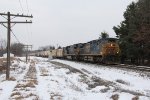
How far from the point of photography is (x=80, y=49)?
6119cm

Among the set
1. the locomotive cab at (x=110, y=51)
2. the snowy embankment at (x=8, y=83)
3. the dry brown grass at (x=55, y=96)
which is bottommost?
the dry brown grass at (x=55, y=96)

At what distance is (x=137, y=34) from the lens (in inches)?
1850

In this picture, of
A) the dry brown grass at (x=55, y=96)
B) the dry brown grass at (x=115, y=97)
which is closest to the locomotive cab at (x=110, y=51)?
the dry brown grass at (x=55, y=96)

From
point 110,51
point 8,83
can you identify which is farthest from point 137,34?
point 8,83

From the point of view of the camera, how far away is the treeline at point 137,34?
4750 cm

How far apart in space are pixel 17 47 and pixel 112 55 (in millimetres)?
129797

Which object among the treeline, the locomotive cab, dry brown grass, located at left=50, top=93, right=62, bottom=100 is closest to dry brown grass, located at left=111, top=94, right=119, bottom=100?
dry brown grass, located at left=50, top=93, right=62, bottom=100

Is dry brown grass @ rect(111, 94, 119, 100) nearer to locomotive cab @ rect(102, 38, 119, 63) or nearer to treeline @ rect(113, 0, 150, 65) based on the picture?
locomotive cab @ rect(102, 38, 119, 63)

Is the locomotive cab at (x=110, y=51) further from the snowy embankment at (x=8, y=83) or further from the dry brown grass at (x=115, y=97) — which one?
the dry brown grass at (x=115, y=97)

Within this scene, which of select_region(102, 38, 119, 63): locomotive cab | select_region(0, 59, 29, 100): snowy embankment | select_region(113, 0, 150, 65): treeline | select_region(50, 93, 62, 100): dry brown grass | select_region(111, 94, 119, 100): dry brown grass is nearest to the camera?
select_region(111, 94, 119, 100): dry brown grass

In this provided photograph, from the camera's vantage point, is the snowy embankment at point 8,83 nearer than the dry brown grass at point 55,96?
No

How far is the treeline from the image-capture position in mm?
47500

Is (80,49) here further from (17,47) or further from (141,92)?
(17,47)

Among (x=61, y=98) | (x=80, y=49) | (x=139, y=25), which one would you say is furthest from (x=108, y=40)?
(x=61, y=98)
